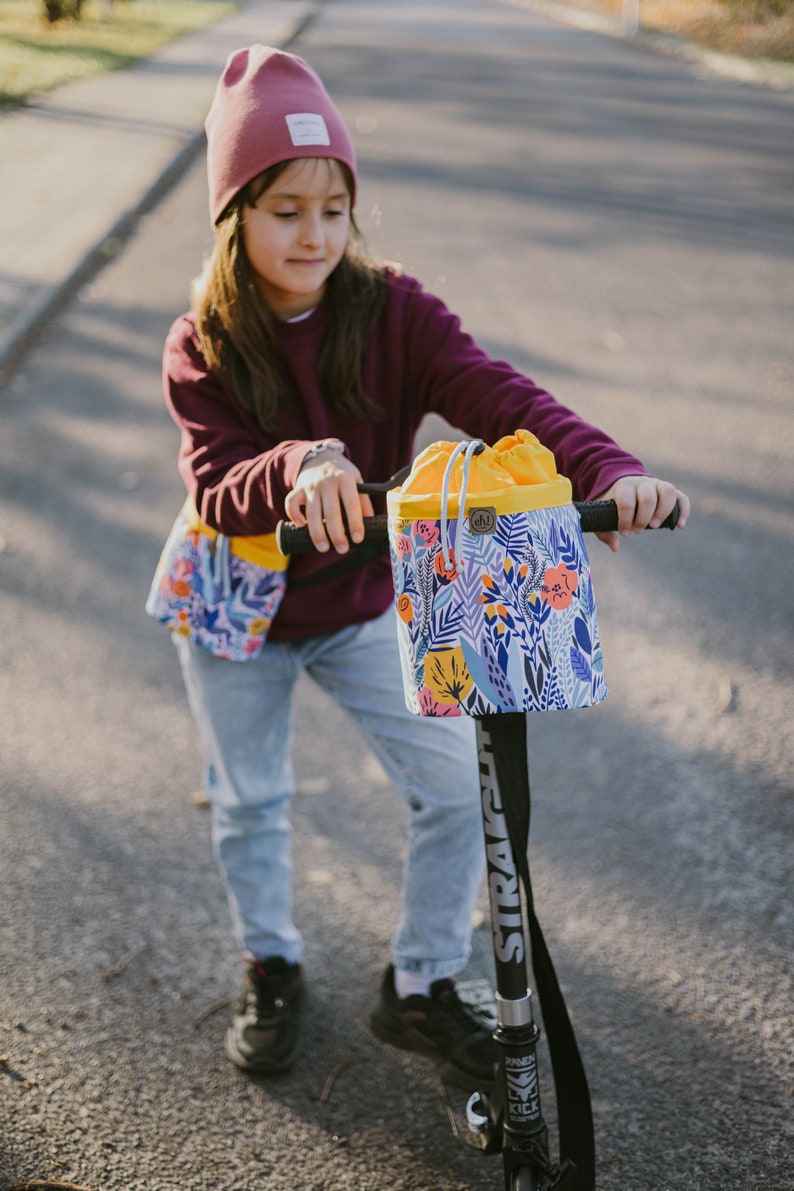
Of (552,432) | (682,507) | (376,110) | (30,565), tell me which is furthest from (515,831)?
(376,110)

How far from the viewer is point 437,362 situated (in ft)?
7.34

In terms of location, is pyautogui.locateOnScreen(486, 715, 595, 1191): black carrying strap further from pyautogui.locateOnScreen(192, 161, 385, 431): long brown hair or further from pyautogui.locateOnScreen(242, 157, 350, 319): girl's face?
pyautogui.locateOnScreen(242, 157, 350, 319): girl's face

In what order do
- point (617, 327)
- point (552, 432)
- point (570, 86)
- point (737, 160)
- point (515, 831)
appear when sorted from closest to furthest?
Result: point (515, 831) → point (552, 432) → point (617, 327) → point (737, 160) → point (570, 86)

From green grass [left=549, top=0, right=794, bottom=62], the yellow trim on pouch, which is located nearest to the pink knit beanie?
the yellow trim on pouch

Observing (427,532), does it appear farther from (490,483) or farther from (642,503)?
(642,503)

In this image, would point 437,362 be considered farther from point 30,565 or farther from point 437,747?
point 30,565

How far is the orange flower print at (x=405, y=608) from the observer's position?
1612 millimetres

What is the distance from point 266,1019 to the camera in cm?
253

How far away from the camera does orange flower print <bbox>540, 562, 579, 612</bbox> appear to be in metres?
1.57

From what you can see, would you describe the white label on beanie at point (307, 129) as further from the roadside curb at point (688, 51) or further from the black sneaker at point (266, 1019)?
the roadside curb at point (688, 51)

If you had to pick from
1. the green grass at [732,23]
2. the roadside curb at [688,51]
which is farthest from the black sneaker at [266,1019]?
the green grass at [732,23]

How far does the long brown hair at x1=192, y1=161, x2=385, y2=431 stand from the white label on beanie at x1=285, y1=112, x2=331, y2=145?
0.19ft

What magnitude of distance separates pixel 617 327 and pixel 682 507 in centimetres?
554

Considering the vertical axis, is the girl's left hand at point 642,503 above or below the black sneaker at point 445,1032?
above
